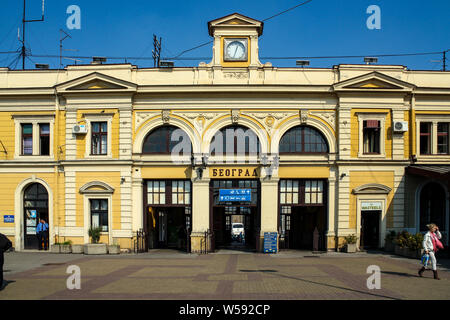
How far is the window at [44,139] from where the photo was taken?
73.7 feet

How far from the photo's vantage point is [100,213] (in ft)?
71.5

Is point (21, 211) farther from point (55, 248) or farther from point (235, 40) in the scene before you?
point (235, 40)

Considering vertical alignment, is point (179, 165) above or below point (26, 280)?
above

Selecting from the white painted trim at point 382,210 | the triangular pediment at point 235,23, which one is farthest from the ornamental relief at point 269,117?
the white painted trim at point 382,210

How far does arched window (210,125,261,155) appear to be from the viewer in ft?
71.6

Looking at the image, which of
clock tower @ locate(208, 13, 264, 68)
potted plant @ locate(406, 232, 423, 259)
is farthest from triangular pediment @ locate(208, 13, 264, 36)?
potted plant @ locate(406, 232, 423, 259)

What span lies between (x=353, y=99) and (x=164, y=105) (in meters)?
10.3

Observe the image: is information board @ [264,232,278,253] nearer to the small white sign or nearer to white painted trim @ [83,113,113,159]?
the small white sign

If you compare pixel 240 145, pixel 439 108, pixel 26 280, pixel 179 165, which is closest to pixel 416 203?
pixel 439 108

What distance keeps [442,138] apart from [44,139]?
22.6m

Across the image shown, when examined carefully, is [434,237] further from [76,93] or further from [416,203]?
[76,93]

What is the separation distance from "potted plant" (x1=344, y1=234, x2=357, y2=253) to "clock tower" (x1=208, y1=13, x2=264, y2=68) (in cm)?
1051

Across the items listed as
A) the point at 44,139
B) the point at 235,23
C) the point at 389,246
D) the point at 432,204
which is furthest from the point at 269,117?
the point at 44,139

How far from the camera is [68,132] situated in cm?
2183
